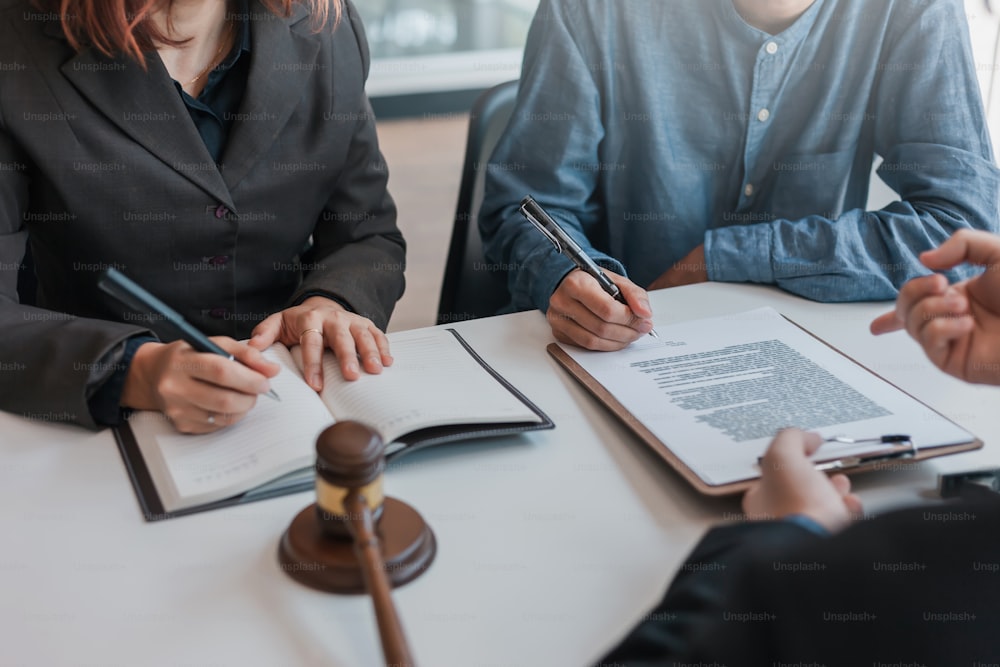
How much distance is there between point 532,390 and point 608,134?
0.66 metres

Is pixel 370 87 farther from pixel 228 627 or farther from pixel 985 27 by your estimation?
pixel 228 627

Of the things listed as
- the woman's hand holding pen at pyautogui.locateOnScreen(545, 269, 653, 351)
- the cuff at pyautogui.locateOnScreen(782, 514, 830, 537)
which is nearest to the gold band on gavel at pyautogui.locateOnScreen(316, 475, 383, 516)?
the cuff at pyautogui.locateOnScreen(782, 514, 830, 537)

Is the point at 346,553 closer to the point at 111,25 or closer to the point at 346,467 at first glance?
the point at 346,467

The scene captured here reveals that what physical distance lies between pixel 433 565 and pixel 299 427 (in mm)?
230

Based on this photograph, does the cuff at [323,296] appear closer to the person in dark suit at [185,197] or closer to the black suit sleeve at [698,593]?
the person in dark suit at [185,197]

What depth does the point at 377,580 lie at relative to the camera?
730mm

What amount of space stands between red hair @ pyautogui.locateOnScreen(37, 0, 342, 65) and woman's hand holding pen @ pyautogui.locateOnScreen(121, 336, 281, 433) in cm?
45

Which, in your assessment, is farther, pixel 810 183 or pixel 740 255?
pixel 810 183

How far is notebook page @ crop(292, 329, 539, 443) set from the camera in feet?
3.25

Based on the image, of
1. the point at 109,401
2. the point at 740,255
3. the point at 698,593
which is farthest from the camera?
the point at 740,255

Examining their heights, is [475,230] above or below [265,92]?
below

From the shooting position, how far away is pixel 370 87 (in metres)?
4.92

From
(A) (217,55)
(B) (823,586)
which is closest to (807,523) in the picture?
(B) (823,586)

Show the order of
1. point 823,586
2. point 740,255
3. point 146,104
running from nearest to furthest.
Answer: point 823,586 → point 146,104 → point 740,255
